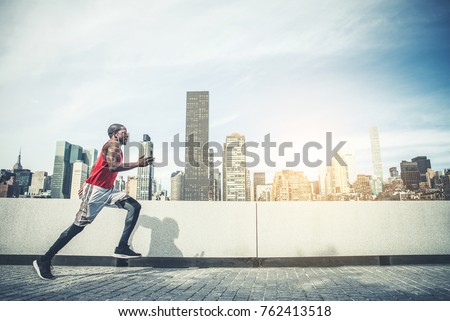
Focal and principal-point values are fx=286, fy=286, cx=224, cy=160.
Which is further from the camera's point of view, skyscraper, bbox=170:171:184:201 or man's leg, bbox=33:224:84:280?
skyscraper, bbox=170:171:184:201

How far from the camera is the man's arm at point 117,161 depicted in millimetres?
4098

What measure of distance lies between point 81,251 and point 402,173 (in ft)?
475

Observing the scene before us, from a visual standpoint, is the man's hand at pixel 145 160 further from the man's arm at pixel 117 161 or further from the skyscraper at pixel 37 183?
the skyscraper at pixel 37 183

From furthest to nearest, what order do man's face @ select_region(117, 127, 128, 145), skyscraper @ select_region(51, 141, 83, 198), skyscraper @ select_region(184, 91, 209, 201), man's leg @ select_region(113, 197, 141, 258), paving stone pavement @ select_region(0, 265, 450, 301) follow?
skyscraper @ select_region(184, 91, 209, 201)
skyscraper @ select_region(51, 141, 83, 198)
man's face @ select_region(117, 127, 128, 145)
man's leg @ select_region(113, 197, 141, 258)
paving stone pavement @ select_region(0, 265, 450, 301)

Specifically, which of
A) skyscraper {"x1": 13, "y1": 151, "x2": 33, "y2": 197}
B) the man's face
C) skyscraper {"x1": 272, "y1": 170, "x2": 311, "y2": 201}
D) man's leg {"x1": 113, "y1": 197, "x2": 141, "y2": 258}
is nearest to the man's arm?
the man's face

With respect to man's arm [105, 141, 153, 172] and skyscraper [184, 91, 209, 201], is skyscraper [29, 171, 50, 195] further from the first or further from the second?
man's arm [105, 141, 153, 172]

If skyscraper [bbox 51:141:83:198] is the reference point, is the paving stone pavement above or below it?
below

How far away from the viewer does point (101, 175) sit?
420cm

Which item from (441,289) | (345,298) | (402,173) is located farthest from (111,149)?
(402,173)

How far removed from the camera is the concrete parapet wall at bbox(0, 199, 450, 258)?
480cm

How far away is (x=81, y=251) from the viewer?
4840 millimetres

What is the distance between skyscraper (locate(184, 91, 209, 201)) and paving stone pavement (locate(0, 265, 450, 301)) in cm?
15032
